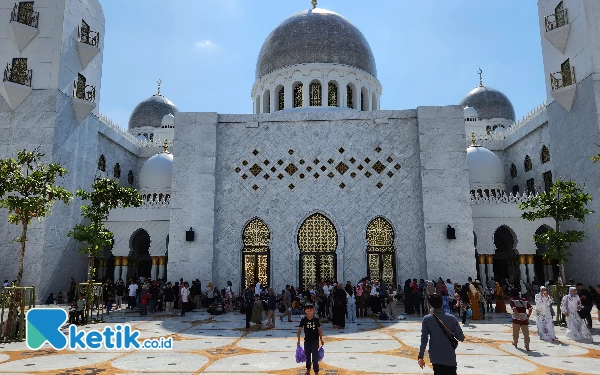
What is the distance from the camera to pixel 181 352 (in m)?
8.19

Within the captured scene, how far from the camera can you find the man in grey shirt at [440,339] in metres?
4.43

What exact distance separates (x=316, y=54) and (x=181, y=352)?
19022mm

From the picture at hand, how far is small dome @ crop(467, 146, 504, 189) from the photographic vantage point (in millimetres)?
24812

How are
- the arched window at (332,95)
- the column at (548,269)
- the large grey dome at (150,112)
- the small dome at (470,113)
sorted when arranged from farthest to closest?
the large grey dome at (150,112) < the small dome at (470,113) < the arched window at (332,95) < the column at (548,269)

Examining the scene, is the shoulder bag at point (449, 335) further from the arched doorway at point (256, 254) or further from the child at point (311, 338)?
the arched doorway at point (256, 254)

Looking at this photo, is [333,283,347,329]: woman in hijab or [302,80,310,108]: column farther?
[302,80,310,108]: column

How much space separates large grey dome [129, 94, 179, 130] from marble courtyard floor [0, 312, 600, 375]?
2832cm

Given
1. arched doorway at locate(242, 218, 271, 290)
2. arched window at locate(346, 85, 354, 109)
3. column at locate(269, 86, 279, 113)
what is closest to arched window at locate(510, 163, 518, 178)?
arched window at locate(346, 85, 354, 109)

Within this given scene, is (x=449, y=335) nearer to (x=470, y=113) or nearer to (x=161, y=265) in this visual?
(x=161, y=265)

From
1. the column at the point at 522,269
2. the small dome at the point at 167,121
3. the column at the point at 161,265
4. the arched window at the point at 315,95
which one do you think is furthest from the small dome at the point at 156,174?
the column at the point at 522,269

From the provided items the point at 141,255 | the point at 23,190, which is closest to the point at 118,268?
the point at 141,255

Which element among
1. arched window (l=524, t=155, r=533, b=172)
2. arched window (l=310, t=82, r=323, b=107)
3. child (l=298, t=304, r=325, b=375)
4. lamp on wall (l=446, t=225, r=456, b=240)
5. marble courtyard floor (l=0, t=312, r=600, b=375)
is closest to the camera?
child (l=298, t=304, r=325, b=375)

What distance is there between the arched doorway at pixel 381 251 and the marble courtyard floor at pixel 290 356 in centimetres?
667

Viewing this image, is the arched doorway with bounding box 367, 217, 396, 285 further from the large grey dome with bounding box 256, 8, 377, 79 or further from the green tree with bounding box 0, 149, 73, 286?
the green tree with bounding box 0, 149, 73, 286
